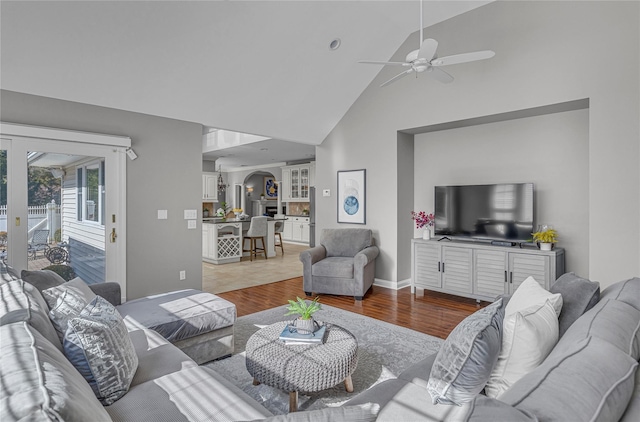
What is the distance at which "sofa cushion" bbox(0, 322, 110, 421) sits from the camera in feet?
2.60

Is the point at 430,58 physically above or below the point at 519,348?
above

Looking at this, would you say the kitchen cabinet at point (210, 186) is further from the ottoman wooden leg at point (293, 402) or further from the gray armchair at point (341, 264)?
the ottoman wooden leg at point (293, 402)

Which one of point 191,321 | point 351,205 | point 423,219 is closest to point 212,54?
point 191,321

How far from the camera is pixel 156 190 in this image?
14.7 feet

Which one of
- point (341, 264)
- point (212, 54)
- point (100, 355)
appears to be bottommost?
point (341, 264)

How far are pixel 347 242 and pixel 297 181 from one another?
5.51m

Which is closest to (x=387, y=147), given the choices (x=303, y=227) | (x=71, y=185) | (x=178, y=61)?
(x=178, y=61)

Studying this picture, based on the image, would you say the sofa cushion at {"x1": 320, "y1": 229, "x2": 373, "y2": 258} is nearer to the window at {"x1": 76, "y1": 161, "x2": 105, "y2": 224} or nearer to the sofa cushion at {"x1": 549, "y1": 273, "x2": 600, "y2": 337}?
the window at {"x1": 76, "y1": 161, "x2": 105, "y2": 224}

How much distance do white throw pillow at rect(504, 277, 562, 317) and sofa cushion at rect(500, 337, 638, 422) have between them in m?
0.67

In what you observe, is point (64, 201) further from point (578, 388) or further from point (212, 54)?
point (578, 388)

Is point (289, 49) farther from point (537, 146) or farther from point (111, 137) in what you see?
point (537, 146)

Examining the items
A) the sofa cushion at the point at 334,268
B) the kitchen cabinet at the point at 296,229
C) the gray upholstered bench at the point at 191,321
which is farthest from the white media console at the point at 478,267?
the kitchen cabinet at the point at 296,229

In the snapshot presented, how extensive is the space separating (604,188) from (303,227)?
780cm

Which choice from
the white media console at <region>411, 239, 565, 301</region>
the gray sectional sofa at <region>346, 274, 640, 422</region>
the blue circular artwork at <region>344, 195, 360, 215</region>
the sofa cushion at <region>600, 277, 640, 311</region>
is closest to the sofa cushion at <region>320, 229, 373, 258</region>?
the blue circular artwork at <region>344, 195, 360, 215</region>
